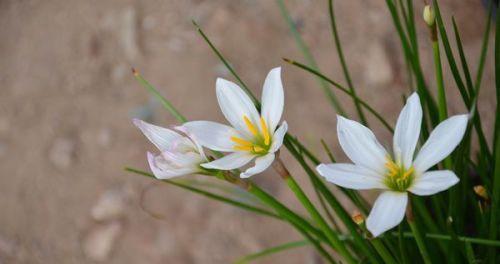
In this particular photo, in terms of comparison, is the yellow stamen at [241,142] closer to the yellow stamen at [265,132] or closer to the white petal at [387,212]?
the yellow stamen at [265,132]

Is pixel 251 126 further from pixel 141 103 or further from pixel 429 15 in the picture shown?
pixel 141 103

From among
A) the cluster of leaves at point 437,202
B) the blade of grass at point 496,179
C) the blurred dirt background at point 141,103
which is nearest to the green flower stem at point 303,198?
the cluster of leaves at point 437,202

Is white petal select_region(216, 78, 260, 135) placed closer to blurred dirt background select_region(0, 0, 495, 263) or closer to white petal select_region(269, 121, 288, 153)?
white petal select_region(269, 121, 288, 153)

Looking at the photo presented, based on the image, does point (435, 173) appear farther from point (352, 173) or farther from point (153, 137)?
point (153, 137)

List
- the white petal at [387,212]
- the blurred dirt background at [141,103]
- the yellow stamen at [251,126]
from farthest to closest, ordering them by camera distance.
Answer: the blurred dirt background at [141,103] → the yellow stamen at [251,126] → the white petal at [387,212]

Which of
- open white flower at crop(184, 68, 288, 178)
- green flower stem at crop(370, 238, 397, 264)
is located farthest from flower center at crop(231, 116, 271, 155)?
green flower stem at crop(370, 238, 397, 264)

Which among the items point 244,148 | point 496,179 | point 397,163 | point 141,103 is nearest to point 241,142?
point 244,148
